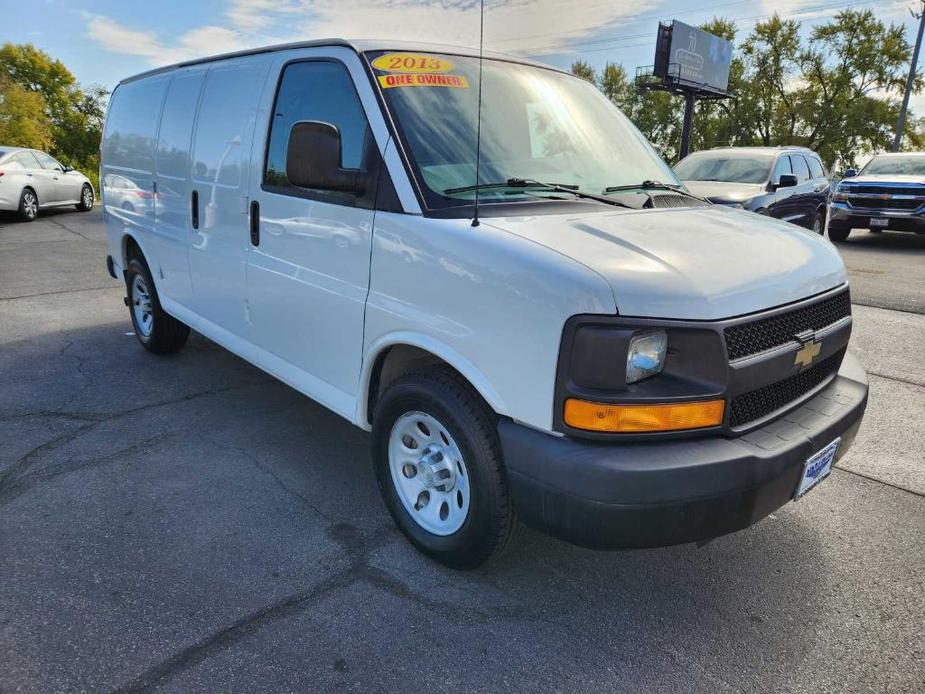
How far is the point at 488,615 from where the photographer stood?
8.52 feet

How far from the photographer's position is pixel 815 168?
12.4m

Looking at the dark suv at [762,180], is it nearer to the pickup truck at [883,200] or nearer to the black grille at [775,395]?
the pickup truck at [883,200]

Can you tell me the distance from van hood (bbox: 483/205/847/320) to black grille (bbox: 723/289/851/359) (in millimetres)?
56

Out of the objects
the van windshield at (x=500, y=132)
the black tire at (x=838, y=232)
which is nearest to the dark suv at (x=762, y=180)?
the black tire at (x=838, y=232)

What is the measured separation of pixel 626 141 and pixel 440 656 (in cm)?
269

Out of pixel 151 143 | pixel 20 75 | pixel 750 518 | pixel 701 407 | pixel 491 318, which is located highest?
pixel 20 75

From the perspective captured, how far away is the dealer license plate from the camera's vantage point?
2.48 metres

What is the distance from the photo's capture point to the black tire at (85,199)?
1708 centimetres

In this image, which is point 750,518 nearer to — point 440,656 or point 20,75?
point 440,656

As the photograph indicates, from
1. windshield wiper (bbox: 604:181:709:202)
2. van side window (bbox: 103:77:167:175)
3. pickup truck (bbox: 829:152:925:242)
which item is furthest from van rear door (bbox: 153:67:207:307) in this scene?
pickup truck (bbox: 829:152:925:242)

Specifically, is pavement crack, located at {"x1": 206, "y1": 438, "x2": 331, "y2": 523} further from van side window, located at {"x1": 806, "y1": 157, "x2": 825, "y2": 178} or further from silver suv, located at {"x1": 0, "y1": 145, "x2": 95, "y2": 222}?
silver suv, located at {"x1": 0, "y1": 145, "x2": 95, "y2": 222}

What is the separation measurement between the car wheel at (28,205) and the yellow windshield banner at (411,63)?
48.1 feet

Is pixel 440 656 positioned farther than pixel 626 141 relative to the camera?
No

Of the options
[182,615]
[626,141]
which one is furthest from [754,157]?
[182,615]
